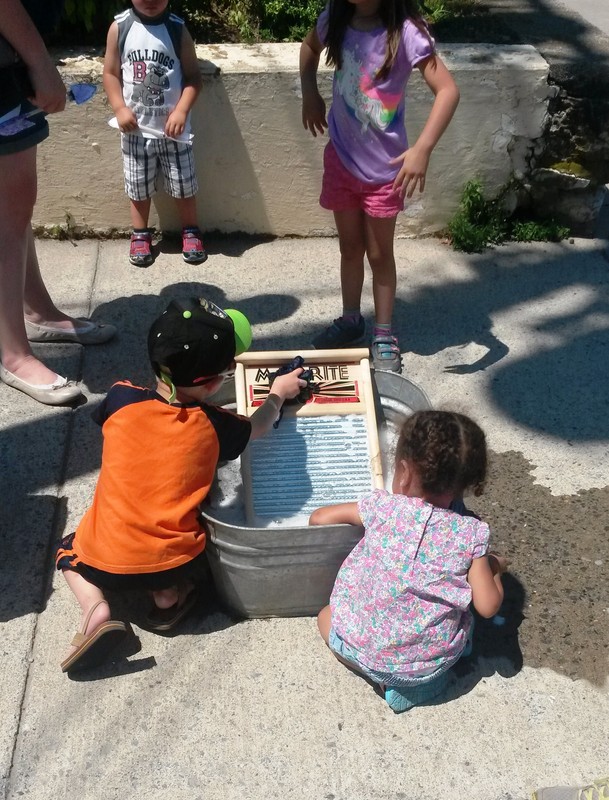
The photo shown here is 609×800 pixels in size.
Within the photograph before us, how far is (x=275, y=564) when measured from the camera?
97.7 inches

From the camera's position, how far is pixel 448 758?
7.66ft

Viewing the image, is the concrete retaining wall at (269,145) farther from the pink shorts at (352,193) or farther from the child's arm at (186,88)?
the pink shorts at (352,193)

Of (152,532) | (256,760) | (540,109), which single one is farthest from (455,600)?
(540,109)

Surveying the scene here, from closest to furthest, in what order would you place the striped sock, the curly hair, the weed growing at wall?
the curly hair
the striped sock
the weed growing at wall

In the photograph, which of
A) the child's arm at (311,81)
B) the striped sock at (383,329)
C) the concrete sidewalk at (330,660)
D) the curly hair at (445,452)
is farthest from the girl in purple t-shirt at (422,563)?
the child's arm at (311,81)

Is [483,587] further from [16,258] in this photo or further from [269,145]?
[269,145]

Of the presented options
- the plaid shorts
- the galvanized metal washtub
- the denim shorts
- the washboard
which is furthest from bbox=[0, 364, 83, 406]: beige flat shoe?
the denim shorts

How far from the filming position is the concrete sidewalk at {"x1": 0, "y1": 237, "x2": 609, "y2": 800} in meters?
2.30

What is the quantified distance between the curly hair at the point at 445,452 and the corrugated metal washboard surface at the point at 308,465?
1.80 feet

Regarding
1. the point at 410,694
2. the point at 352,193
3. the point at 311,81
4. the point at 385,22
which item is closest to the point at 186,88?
the point at 311,81

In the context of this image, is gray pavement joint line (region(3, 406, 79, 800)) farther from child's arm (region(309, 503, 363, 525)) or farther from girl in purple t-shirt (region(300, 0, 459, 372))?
girl in purple t-shirt (region(300, 0, 459, 372))

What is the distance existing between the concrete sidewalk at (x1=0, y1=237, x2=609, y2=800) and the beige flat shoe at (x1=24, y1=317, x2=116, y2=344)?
0.18ft

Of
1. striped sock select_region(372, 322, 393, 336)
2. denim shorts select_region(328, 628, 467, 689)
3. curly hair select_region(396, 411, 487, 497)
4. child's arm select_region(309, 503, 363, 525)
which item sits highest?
curly hair select_region(396, 411, 487, 497)

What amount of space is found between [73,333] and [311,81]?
143 centimetres
